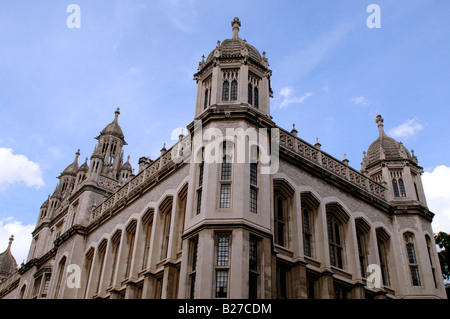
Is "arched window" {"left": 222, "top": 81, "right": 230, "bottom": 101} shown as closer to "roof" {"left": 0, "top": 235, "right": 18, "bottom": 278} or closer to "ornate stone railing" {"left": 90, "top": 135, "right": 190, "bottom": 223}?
"ornate stone railing" {"left": 90, "top": 135, "right": 190, "bottom": 223}

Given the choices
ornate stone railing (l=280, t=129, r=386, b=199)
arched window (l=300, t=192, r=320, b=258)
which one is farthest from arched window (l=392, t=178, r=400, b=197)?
arched window (l=300, t=192, r=320, b=258)

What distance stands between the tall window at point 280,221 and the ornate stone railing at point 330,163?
2.71m

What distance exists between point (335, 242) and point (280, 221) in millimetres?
3897

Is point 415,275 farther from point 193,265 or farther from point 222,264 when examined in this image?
point 193,265

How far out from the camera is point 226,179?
1897 centimetres

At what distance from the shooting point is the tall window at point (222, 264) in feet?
53.5

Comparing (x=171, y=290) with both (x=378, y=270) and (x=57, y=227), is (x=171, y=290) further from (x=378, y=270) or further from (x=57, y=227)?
(x=57, y=227)

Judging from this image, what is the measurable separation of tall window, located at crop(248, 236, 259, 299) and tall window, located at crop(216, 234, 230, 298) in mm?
879

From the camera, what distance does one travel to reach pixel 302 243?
20.7m

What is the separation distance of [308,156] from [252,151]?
5212mm

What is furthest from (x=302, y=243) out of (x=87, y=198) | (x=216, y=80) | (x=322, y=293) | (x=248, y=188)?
(x=87, y=198)

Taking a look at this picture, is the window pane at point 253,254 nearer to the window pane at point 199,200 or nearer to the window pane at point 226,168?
the window pane at point 199,200

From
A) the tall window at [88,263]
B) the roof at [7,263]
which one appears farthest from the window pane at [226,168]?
the roof at [7,263]

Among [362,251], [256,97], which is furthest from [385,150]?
[256,97]
